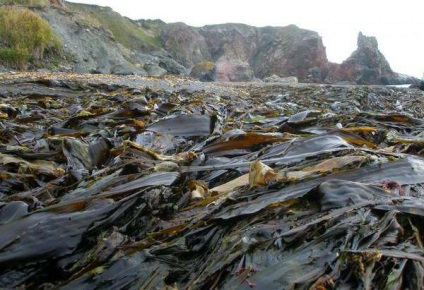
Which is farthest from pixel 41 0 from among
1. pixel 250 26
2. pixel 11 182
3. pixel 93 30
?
pixel 250 26

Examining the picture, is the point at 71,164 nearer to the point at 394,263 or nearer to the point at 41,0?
the point at 394,263

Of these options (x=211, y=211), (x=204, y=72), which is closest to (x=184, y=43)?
(x=204, y=72)

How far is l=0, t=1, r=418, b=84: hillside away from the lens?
34.3m

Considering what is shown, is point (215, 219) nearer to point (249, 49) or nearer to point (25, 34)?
point (25, 34)

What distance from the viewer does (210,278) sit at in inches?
35.7

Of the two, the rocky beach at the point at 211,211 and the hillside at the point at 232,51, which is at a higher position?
the hillside at the point at 232,51

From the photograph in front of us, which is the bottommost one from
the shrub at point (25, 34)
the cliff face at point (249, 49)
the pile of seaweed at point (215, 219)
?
the pile of seaweed at point (215, 219)

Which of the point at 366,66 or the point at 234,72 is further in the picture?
the point at 234,72

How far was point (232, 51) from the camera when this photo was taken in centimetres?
5381

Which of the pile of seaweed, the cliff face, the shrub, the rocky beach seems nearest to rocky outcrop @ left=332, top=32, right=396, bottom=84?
the cliff face

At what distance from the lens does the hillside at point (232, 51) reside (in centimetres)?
3431

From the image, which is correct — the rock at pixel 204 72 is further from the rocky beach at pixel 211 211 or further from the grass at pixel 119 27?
the rocky beach at pixel 211 211

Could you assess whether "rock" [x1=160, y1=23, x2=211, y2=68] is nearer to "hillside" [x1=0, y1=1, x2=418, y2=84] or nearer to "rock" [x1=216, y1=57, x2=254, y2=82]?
"hillside" [x1=0, y1=1, x2=418, y2=84]

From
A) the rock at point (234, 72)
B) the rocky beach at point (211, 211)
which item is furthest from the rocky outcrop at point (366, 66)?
the rocky beach at point (211, 211)
